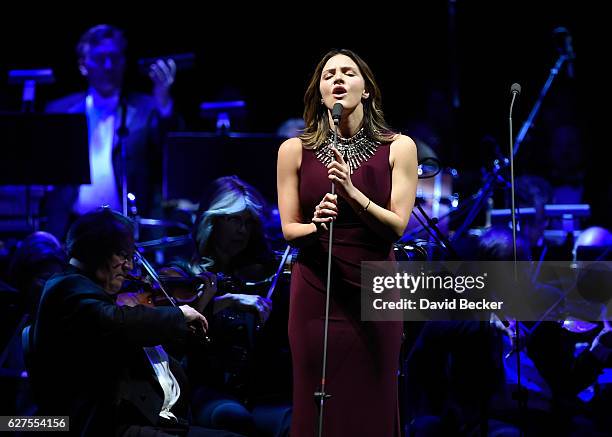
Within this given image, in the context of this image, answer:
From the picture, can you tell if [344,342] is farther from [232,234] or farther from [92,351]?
[232,234]

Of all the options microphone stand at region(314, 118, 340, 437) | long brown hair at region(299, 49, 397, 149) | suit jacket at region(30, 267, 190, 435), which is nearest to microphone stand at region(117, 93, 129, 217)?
suit jacket at region(30, 267, 190, 435)

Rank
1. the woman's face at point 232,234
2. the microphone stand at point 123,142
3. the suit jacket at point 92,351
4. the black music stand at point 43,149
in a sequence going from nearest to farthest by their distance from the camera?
1. the suit jacket at point 92,351
2. the woman's face at point 232,234
3. the black music stand at point 43,149
4. the microphone stand at point 123,142

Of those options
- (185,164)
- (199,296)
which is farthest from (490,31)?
(199,296)

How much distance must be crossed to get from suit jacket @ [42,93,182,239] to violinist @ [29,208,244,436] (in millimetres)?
2819

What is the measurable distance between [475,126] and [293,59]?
1816 millimetres

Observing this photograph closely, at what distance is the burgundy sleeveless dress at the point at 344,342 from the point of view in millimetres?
2967

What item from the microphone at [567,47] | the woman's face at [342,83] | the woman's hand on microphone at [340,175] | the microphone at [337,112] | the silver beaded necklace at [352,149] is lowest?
the woman's hand on microphone at [340,175]

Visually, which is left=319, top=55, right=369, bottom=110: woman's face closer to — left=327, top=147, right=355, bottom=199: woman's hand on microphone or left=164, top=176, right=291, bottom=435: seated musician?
left=327, top=147, right=355, bottom=199: woman's hand on microphone

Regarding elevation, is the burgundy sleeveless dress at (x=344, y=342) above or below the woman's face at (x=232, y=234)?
below

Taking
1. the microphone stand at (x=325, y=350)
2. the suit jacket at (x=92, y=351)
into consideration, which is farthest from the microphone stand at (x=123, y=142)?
the microphone stand at (x=325, y=350)

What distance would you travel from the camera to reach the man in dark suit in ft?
20.2

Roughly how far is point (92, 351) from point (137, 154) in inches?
124

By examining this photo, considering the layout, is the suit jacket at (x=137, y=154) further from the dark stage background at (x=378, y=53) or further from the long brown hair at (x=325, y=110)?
the long brown hair at (x=325, y=110)

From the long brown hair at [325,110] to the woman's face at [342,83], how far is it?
0.03 meters
